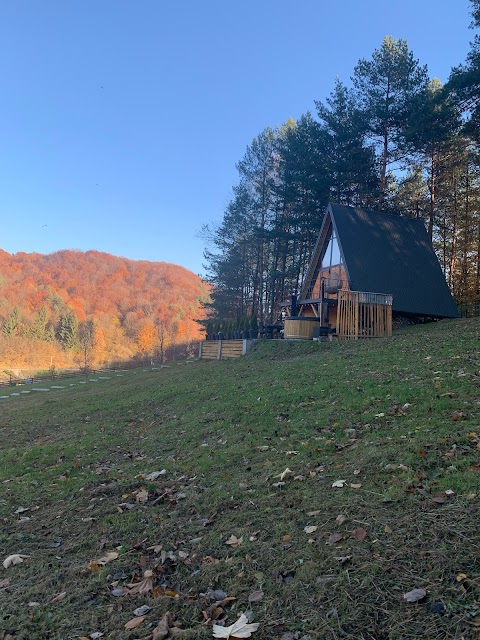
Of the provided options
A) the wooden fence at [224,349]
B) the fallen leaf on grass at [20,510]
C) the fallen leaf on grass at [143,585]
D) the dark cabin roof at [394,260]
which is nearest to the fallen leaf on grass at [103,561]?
the fallen leaf on grass at [143,585]

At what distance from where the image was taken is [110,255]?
285ft

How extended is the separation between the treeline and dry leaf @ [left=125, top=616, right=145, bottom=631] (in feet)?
74.8

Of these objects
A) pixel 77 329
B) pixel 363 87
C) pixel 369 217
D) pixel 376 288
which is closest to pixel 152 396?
pixel 376 288

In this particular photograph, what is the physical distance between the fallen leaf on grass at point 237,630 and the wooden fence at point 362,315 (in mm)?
16406

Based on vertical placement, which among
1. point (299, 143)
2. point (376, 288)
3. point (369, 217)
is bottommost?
point (376, 288)

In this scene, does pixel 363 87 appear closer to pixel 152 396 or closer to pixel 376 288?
pixel 376 288

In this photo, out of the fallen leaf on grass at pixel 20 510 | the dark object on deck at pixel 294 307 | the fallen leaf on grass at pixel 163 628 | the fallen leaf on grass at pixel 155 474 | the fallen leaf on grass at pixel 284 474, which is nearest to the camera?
the fallen leaf on grass at pixel 163 628

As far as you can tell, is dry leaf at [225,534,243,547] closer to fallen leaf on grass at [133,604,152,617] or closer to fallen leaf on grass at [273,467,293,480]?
fallen leaf on grass at [133,604,152,617]

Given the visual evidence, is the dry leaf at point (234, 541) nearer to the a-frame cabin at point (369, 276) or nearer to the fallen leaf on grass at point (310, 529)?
the fallen leaf on grass at point (310, 529)

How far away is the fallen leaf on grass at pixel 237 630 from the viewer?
2.27 metres

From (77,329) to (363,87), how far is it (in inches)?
2211

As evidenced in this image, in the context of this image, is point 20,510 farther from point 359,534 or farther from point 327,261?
point 327,261

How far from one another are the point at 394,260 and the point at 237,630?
22.6 m

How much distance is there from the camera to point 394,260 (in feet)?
74.6
